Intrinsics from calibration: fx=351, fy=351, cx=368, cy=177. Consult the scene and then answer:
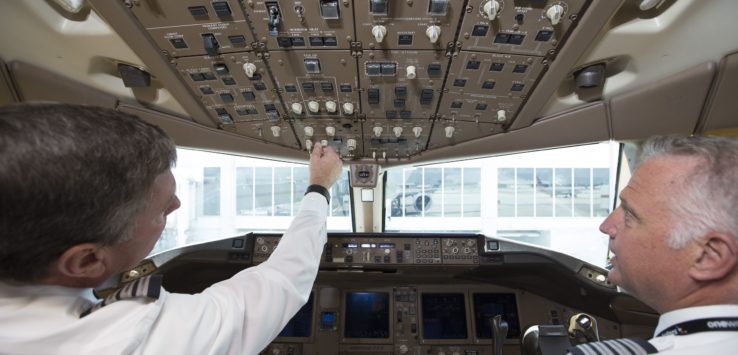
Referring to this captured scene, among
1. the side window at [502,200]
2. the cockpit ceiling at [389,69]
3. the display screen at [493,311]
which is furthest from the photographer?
the side window at [502,200]

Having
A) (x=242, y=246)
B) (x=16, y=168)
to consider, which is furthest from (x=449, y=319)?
(x=16, y=168)

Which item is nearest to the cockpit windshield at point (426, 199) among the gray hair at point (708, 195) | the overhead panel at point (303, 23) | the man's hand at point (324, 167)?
the man's hand at point (324, 167)

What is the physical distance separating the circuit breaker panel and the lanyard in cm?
103

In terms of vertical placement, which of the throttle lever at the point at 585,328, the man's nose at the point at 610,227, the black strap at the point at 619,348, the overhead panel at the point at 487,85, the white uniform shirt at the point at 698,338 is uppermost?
A: the overhead panel at the point at 487,85

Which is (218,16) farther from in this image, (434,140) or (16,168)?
(434,140)

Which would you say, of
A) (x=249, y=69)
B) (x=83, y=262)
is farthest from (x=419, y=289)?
(x=83, y=262)

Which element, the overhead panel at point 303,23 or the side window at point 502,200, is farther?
the side window at point 502,200

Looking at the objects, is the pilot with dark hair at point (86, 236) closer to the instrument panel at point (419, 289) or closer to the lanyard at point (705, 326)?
the lanyard at point (705, 326)

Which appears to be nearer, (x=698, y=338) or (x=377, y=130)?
(x=698, y=338)

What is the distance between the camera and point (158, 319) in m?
0.76

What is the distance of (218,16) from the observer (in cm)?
134

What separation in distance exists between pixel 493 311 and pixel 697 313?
7.95ft

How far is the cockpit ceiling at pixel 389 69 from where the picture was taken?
4.42 feet

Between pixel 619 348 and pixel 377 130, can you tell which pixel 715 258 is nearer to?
pixel 619 348
